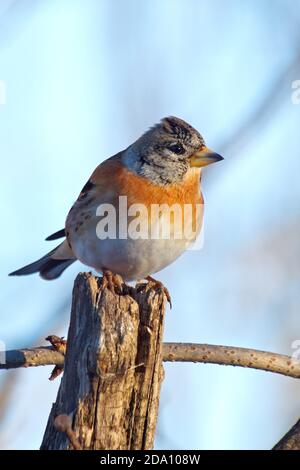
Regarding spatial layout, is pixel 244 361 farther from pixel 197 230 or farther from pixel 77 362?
pixel 197 230

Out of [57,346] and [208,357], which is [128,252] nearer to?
[57,346]

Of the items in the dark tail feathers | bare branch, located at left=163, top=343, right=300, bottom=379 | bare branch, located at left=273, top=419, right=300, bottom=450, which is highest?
the dark tail feathers

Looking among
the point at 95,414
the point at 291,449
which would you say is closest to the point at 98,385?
the point at 95,414

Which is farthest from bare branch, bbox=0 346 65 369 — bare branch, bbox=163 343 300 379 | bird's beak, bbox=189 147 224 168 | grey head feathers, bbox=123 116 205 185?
bird's beak, bbox=189 147 224 168

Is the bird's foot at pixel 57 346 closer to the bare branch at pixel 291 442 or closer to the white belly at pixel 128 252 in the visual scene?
the white belly at pixel 128 252

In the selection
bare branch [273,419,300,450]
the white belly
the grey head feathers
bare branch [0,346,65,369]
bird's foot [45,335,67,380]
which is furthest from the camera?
the grey head feathers

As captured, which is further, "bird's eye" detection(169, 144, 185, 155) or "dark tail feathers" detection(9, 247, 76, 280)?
"dark tail feathers" detection(9, 247, 76, 280)

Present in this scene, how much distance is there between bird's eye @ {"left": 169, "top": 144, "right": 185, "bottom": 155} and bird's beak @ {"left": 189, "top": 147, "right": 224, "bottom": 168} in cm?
8

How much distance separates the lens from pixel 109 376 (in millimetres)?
3318

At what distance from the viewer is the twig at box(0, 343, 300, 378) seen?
165 inches

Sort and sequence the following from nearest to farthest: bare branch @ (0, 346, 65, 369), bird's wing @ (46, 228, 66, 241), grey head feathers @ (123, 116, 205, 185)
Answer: bare branch @ (0, 346, 65, 369) → grey head feathers @ (123, 116, 205, 185) → bird's wing @ (46, 228, 66, 241)

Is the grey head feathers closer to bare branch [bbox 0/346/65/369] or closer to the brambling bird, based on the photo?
the brambling bird

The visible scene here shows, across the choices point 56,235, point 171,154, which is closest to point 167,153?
point 171,154
